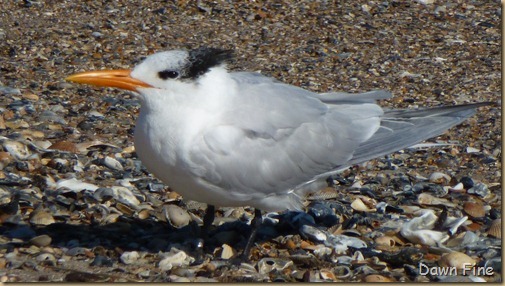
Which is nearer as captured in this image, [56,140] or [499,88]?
[56,140]

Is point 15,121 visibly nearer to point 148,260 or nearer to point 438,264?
point 148,260

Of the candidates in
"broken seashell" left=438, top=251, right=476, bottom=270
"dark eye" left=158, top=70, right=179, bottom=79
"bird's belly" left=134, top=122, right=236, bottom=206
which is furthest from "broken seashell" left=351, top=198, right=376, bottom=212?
"dark eye" left=158, top=70, right=179, bottom=79

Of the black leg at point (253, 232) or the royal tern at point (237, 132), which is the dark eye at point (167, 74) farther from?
the black leg at point (253, 232)

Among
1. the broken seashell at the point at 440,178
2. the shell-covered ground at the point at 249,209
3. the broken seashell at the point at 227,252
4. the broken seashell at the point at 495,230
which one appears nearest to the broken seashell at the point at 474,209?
the shell-covered ground at the point at 249,209

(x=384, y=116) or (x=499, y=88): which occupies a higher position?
(x=384, y=116)

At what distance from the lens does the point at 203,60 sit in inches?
165

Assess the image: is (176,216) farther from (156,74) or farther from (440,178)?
(440,178)

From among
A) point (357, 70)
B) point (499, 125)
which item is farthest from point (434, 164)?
point (357, 70)

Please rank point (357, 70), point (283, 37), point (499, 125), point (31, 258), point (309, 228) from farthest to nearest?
point (283, 37), point (357, 70), point (499, 125), point (309, 228), point (31, 258)

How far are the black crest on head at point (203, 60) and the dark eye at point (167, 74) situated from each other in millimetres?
47

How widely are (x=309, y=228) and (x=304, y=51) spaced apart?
131 inches

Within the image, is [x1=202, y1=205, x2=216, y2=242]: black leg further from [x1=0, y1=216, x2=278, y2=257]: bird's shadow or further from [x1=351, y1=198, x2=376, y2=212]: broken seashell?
[x1=351, y1=198, x2=376, y2=212]: broken seashell

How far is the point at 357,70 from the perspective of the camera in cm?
733

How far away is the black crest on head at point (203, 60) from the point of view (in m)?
→ 4.19
